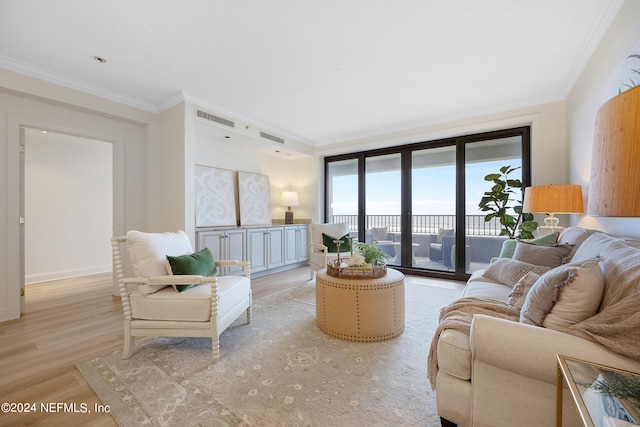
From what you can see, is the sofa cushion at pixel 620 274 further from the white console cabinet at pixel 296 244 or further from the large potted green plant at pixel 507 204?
the white console cabinet at pixel 296 244

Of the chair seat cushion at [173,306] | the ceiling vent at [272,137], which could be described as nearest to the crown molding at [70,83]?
the ceiling vent at [272,137]

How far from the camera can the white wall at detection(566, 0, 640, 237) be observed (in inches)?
71.4

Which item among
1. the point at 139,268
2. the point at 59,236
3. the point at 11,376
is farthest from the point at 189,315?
the point at 59,236

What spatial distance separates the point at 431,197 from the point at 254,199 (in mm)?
3192

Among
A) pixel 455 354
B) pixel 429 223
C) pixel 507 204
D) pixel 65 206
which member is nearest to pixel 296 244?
pixel 429 223

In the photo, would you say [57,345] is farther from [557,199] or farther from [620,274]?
[557,199]

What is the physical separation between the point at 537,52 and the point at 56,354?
4.83 metres

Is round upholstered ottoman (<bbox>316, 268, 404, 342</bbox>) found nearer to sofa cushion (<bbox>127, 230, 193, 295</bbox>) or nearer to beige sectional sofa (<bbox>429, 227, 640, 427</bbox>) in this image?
beige sectional sofa (<bbox>429, 227, 640, 427</bbox>)

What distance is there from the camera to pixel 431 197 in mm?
4590

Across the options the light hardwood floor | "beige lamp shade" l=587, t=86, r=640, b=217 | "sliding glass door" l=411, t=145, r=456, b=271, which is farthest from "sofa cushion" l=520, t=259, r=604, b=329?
"sliding glass door" l=411, t=145, r=456, b=271

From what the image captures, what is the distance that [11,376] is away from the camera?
5.85ft

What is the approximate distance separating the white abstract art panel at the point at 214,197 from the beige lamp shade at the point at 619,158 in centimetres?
430

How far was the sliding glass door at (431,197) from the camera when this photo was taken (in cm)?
412

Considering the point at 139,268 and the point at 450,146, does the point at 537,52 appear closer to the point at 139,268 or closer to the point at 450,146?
the point at 450,146
